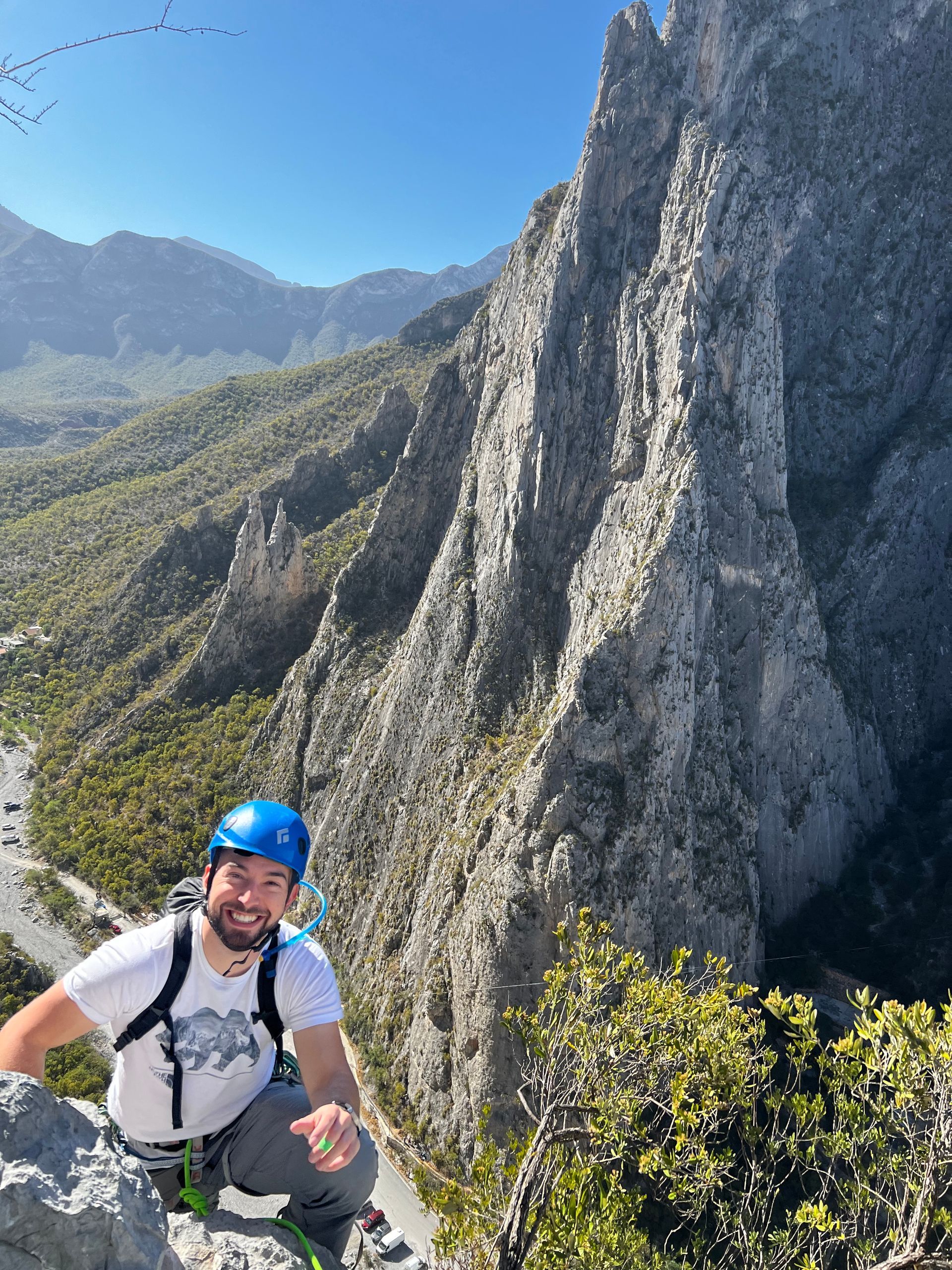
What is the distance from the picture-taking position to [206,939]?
14.1ft

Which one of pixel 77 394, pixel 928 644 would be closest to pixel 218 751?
pixel 928 644

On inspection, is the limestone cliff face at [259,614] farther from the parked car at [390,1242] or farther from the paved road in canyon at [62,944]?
the parked car at [390,1242]

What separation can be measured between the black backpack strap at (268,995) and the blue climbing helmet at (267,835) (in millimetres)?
649

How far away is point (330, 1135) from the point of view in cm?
366


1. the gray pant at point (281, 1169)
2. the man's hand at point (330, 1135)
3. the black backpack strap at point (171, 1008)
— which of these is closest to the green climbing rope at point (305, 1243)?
the gray pant at point (281, 1169)

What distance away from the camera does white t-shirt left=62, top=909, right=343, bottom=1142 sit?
4180 mm

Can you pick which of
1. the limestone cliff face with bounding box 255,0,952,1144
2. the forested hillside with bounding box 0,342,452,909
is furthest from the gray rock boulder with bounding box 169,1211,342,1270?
the forested hillside with bounding box 0,342,452,909

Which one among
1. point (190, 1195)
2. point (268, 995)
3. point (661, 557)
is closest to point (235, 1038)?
point (268, 995)

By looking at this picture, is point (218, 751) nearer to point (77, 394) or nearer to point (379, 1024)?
point (379, 1024)

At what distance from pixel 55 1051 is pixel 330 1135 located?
3724 centimetres

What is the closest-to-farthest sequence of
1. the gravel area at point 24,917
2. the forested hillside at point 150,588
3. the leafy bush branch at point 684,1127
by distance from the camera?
the leafy bush branch at point 684,1127 < the gravel area at point 24,917 < the forested hillside at point 150,588

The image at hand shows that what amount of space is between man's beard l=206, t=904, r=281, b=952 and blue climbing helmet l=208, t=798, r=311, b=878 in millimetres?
376

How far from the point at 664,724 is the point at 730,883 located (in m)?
8.19

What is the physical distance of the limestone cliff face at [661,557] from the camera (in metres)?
26.7
